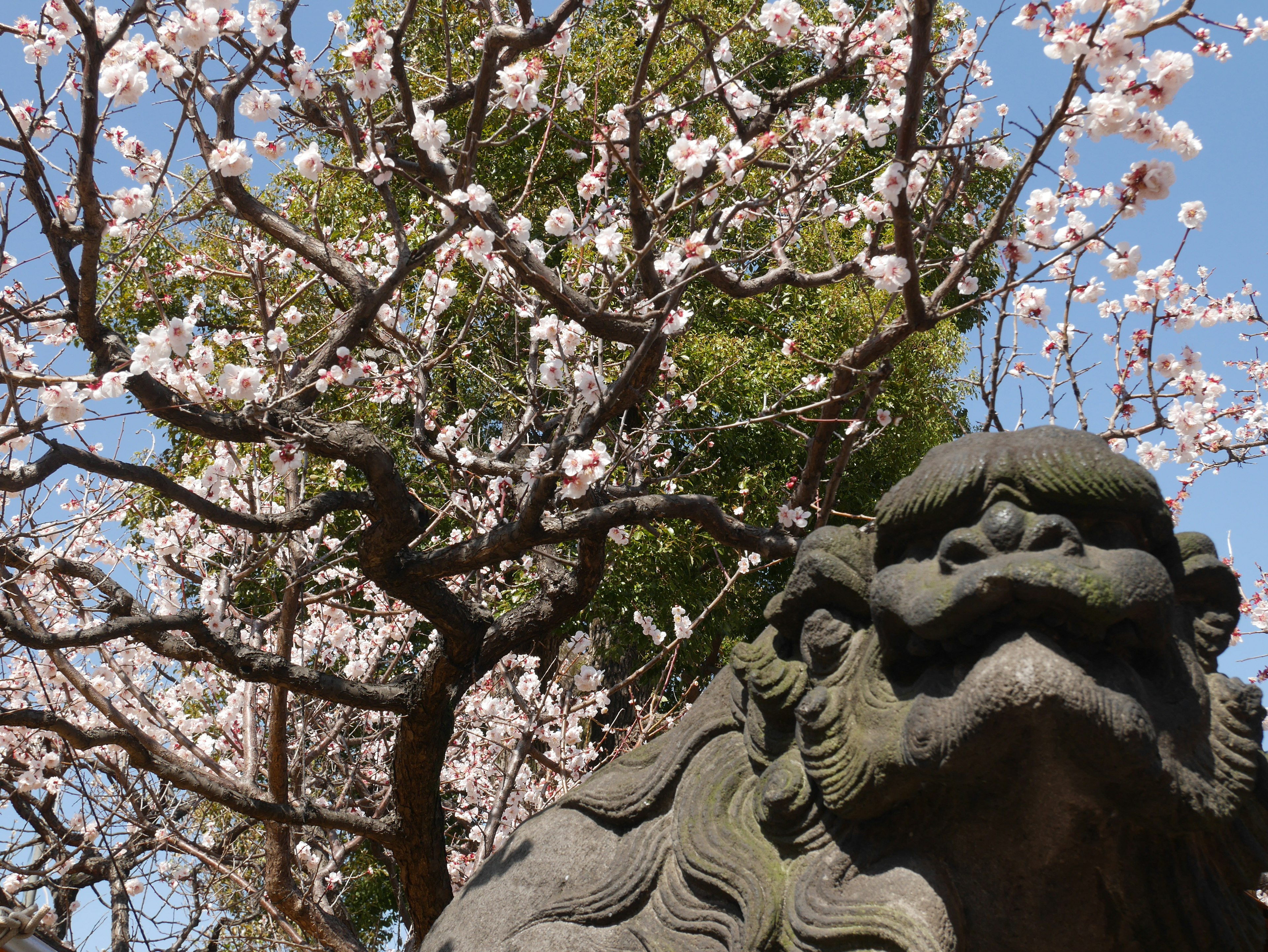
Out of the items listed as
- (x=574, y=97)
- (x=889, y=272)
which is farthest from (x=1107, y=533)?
(x=574, y=97)

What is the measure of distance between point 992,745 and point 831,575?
1.58 ft

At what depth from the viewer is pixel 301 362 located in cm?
426

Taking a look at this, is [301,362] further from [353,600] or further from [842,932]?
[353,600]

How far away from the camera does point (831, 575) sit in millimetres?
2102

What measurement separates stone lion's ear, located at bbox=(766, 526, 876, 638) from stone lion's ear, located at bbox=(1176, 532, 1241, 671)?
0.62 m

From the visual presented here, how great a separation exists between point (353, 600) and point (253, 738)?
3.70m

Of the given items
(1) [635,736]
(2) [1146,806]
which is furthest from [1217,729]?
(1) [635,736]

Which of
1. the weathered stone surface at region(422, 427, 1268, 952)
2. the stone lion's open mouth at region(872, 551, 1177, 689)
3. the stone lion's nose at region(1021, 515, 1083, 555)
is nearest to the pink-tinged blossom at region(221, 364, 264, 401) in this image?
the weathered stone surface at region(422, 427, 1268, 952)

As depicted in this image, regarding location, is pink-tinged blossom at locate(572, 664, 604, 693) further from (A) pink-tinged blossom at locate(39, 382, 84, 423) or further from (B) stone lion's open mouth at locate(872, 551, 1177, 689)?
(B) stone lion's open mouth at locate(872, 551, 1177, 689)

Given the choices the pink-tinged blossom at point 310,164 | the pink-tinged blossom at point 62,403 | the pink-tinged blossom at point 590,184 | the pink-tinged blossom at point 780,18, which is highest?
the pink-tinged blossom at point 780,18

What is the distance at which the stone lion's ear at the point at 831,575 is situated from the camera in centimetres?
211

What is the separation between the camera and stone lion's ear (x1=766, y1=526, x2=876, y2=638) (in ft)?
6.91

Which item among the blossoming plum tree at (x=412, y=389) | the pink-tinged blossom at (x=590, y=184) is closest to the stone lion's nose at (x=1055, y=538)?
the blossoming plum tree at (x=412, y=389)

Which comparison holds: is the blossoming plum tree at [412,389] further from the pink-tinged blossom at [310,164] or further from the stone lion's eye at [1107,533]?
the stone lion's eye at [1107,533]
